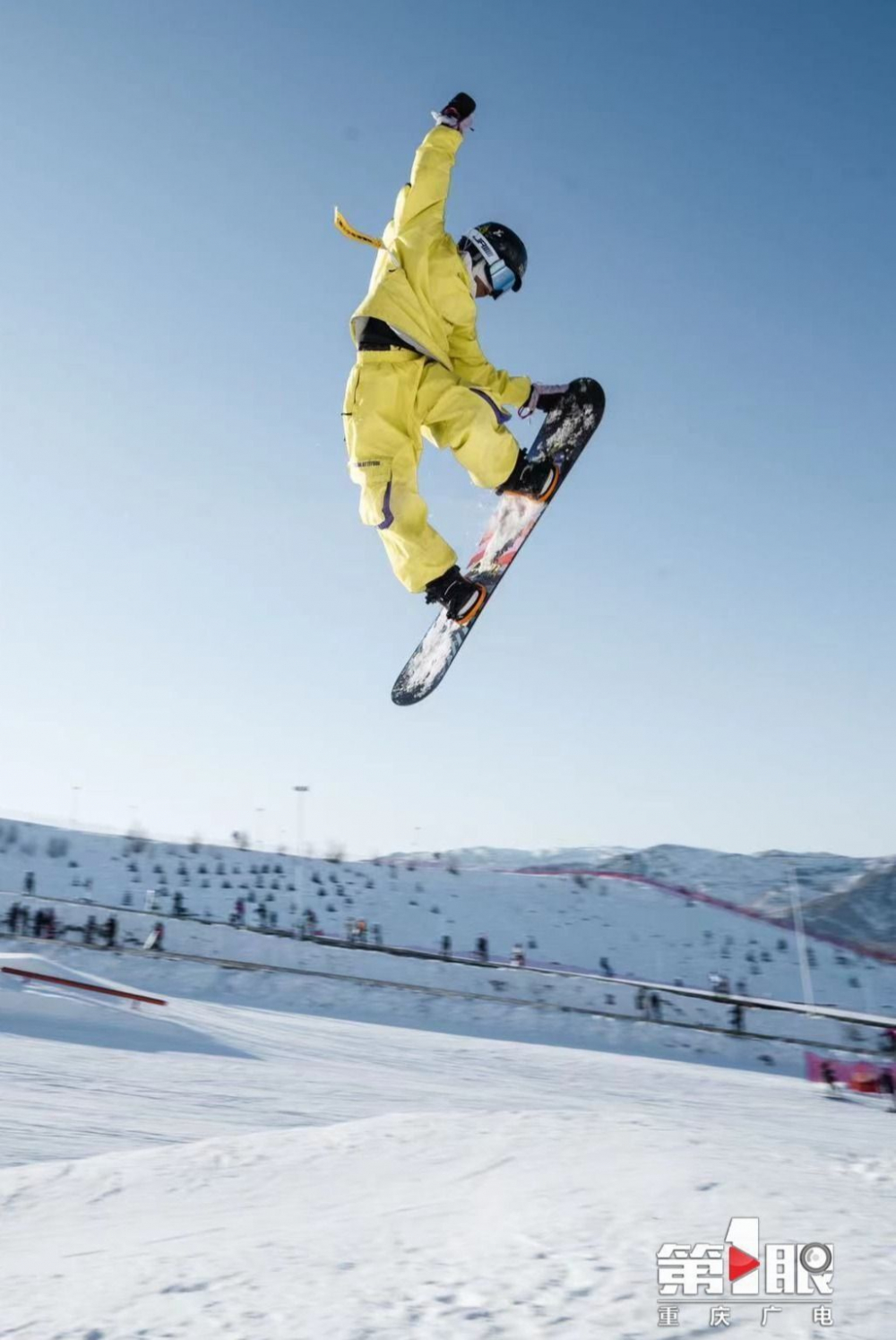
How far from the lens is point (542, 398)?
5.37m

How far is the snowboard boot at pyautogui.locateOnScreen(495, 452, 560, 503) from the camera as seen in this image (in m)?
5.40

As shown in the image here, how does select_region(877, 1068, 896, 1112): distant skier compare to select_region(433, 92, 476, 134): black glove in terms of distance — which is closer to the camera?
select_region(433, 92, 476, 134): black glove

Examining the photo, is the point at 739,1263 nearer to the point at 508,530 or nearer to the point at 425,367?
the point at 425,367

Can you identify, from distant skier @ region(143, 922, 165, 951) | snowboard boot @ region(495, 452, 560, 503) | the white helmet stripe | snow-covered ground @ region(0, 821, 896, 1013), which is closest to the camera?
the white helmet stripe

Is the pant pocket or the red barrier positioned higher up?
the pant pocket

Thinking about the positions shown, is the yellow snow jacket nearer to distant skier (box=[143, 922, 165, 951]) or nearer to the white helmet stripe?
the white helmet stripe

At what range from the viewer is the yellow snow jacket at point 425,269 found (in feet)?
15.4

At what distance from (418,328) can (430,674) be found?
1.95 m

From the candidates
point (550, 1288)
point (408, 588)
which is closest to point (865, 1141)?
point (408, 588)

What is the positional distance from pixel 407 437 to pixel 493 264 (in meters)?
0.99

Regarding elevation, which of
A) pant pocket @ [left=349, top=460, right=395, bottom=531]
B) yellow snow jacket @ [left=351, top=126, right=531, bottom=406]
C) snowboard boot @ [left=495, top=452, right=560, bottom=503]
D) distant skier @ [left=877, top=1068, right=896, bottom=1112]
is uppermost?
yellow snow jacket @ [left=351, top=126, right=531, bottom=406]

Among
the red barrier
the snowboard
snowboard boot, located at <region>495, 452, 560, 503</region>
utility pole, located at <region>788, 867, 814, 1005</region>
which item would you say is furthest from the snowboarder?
utility pole, located at <region>788, 867, 814, 1005</region>

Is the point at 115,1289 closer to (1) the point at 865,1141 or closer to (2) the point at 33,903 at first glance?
(1) the point at 865,1141

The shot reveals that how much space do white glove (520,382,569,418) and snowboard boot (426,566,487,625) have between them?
0.97m
